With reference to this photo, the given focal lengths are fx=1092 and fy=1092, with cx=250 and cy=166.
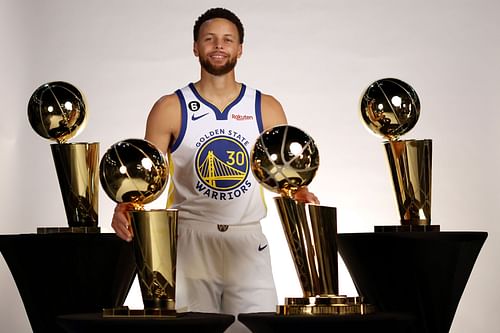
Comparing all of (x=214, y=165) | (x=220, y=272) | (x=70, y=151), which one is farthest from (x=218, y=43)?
(x=220, y=272)

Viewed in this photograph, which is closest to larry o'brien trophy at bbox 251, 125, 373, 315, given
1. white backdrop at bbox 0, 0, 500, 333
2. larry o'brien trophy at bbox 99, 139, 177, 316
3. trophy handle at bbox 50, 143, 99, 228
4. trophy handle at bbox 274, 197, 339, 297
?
trophy handle at bbox 274, 197, 339, 297

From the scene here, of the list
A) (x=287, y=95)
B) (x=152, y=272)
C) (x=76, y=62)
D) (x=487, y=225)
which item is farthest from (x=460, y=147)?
(x=152, y=272)

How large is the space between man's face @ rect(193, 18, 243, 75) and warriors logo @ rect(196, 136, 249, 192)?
0.64 ft

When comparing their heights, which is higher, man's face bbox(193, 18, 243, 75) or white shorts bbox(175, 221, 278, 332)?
man's face bbox(193, 18, 243, 75)

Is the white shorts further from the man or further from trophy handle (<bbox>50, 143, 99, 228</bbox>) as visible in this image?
trophy handle (<bbox>50, 143, 99, 228</bbox>)

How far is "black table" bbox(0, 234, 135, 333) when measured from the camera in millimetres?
2229

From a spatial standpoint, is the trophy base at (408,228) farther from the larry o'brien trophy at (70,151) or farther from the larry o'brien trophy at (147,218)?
the larry o'brien trophy at (70,151)

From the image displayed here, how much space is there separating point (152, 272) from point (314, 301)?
28 cm

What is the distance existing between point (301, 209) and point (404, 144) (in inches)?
17.0

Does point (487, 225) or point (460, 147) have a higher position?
point (460, 147)

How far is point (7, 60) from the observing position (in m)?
3.43

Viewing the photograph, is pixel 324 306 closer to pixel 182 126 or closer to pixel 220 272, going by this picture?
pixel 220 272

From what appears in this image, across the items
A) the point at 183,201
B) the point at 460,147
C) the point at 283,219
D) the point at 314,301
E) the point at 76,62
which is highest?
the point at 76,62

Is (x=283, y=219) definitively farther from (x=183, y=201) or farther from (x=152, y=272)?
(x=183, y=201)
